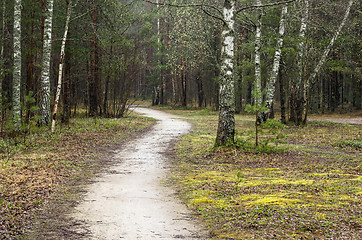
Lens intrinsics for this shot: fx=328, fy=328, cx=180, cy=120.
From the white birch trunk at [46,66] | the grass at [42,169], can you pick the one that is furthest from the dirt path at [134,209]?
the white birch trunk at [46,66]

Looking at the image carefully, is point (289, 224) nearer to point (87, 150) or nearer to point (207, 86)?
point (87, 150)

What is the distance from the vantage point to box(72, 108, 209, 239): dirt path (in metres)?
4.46

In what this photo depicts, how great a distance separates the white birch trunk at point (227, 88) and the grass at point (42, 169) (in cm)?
375

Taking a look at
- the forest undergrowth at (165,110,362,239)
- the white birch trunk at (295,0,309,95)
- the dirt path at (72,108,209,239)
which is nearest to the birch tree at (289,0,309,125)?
the white birch trunk at (295,0,309,95)

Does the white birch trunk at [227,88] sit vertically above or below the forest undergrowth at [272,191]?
above

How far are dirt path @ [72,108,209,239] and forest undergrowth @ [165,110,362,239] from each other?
0.38 m

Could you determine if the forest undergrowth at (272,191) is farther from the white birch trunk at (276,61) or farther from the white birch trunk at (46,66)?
the white birch trunk at (276,61)

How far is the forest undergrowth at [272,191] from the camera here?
4277 mm

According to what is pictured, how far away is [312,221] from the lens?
14.2 feet

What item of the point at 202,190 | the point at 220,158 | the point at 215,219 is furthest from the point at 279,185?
the point at 220,158

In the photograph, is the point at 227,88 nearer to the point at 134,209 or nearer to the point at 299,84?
the point at 134,209

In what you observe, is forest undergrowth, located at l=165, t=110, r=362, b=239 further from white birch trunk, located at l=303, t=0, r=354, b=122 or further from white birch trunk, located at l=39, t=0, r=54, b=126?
white birch trunk, located at l=303, t=0, r=354, b=122

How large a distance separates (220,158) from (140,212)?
479cm

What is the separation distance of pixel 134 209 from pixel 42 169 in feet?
12.2
